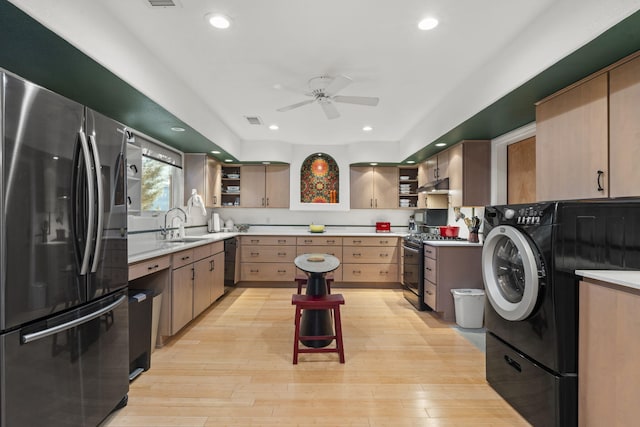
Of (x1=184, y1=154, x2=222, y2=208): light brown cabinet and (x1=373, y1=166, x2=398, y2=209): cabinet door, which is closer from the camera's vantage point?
(x1=184, y1=154, x2=222, y2=208): light brown cabinet

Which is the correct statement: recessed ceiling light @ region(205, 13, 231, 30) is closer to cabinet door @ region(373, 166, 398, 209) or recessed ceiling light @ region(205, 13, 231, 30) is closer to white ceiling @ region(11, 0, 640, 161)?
white ceiling @ region(11, 0, 640, 161)

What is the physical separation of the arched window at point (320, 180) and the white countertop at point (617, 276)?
173 inches

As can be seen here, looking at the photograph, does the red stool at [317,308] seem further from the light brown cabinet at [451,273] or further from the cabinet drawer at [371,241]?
the cabinet drawer at [371,241]

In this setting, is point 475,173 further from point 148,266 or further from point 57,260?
point 57,260

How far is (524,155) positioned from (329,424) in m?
3.23

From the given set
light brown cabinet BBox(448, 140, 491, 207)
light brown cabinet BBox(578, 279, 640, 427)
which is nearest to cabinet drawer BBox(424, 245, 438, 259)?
light brown cabinet BBox(448, 140, 491, 207)

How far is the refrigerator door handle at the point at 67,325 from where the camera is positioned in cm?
133

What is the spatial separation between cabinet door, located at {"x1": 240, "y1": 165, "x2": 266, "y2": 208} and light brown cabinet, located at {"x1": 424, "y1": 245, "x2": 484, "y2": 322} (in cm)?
324

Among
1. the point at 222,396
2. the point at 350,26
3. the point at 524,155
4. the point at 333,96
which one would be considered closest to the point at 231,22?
the point at 350,26

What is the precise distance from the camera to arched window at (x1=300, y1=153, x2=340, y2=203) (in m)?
5.86

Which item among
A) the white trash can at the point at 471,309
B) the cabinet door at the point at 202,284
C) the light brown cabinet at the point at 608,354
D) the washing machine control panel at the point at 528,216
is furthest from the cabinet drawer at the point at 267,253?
the light brown cabinet at the point at 608,354

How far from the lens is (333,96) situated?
2.98m

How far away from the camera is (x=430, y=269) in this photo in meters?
3.83

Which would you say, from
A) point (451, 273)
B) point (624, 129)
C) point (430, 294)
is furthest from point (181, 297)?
point (624, 129)
